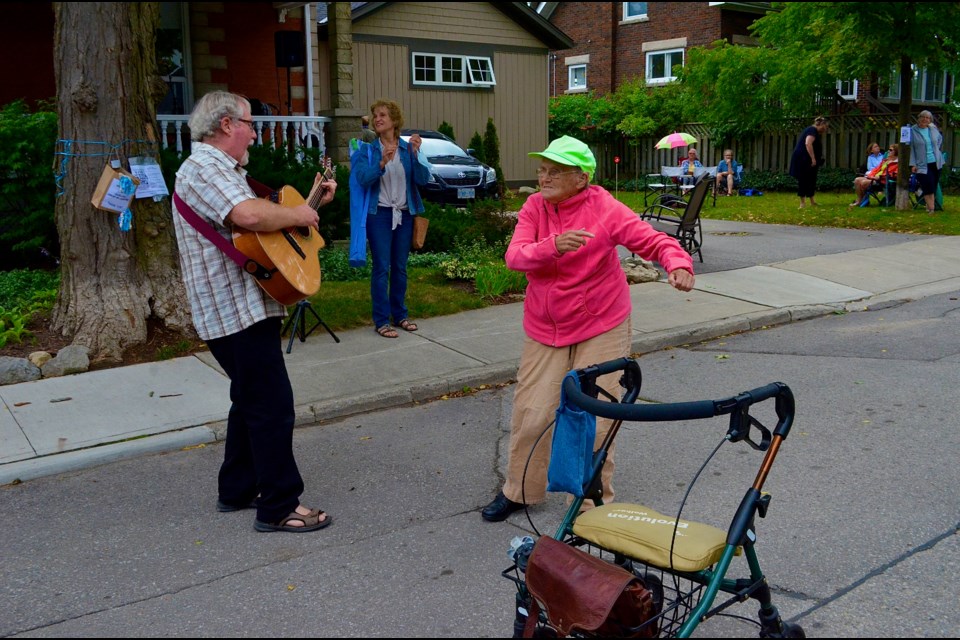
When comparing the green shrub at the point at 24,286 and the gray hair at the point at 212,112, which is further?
the green shrub at the point at 24,286

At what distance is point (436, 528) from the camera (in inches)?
184

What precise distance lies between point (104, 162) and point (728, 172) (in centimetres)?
1849

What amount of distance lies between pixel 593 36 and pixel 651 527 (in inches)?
→ 1249

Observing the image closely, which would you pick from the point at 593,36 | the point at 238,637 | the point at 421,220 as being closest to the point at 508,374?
the point at 421,220

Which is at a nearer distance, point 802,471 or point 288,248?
point 288,248

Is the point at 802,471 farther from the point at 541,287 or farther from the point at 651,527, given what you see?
the point at 651,527

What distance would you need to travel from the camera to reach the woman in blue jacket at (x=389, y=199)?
8.16 metres

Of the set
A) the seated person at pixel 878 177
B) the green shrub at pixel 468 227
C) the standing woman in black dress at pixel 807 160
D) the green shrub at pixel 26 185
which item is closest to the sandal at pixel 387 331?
the green shrub at pixel 468 227

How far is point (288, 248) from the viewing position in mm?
4535

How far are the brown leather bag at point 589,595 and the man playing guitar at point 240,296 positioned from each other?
2.11 m

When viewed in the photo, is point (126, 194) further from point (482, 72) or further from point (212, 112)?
point (482, 72)

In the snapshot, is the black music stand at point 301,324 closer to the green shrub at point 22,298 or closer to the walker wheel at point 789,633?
the green shrub at point 22,298

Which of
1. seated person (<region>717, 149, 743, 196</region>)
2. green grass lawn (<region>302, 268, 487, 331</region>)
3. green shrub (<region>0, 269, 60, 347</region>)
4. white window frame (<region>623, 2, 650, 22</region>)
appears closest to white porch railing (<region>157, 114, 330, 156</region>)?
green grass lawn (<region>302, 268, 487, 331</region>)

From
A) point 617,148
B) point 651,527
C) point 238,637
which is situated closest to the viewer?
point 651,527
